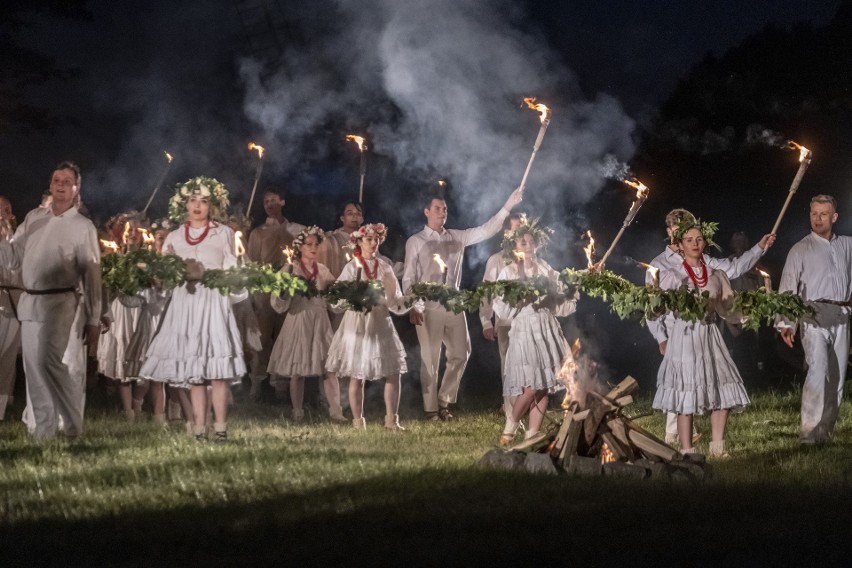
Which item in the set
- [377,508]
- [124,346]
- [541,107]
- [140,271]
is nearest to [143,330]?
[124,346]

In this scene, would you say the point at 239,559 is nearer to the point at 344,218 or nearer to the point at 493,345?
the point at 344,218

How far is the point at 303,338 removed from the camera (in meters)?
15.8

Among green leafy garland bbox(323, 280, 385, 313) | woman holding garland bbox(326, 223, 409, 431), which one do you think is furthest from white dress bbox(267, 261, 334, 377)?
green leafy garland bbox(323, 280, 385, 313)

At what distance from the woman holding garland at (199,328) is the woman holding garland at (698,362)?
3902 millimetres

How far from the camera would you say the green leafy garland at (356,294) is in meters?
14.2

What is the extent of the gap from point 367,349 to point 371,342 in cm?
9

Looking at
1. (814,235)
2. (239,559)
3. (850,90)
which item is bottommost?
(239,559)

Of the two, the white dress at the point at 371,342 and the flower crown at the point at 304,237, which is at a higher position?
the flower crown at the point at 304,237

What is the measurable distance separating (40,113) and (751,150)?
14.9 metres

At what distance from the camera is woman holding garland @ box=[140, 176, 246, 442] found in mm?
12281

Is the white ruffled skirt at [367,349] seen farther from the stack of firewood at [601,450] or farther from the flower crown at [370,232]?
the stack of firewood at [601,450]

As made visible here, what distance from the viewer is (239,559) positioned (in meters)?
7.43

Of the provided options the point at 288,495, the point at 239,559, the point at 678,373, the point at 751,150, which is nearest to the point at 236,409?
the point at 678,373

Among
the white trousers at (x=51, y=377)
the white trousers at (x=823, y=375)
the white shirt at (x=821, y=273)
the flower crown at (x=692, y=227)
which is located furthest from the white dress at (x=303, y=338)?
the white trousers at (x=823, y=375)
